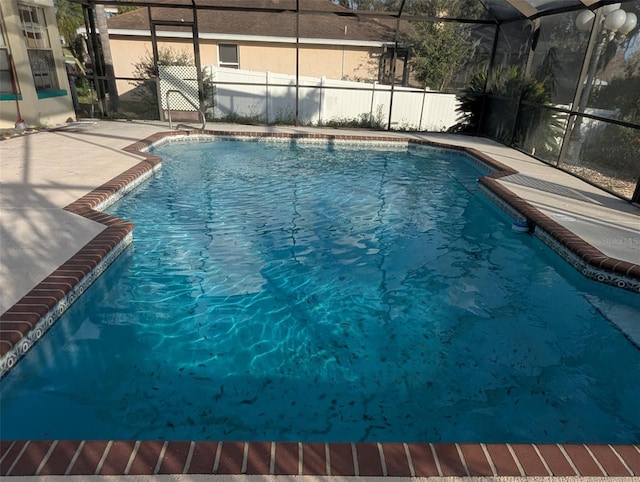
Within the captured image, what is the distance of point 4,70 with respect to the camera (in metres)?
9.97

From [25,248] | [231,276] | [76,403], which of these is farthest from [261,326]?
[25,248]

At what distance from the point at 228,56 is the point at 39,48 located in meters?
9.18

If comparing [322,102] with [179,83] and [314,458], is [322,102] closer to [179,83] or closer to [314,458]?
[179,83]

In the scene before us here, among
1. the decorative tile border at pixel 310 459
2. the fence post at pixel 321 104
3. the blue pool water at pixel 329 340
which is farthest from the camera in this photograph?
the fence post at pixel 321 104

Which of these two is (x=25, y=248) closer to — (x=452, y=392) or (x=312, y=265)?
(x=312, y=265)

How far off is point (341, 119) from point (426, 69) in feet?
23.6

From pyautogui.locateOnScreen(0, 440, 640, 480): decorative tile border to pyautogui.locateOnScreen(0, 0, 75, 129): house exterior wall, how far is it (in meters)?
→ 10.8

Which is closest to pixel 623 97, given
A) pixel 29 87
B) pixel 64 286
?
pixel 64 286

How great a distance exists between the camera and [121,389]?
3.22m

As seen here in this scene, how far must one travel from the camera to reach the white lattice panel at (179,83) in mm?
13141

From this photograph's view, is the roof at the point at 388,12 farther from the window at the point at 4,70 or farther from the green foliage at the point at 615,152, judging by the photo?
the green foliage at the point at 615,152

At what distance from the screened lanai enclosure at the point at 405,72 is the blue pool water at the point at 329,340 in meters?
4.32

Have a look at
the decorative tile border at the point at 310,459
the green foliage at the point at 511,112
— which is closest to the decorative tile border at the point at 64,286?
the decorative tile border at the point at 310,459

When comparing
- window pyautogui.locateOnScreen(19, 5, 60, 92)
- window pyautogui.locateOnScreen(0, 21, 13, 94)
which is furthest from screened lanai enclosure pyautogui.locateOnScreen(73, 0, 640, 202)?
window pyautogui.locateOnScreen(0, 21, 13, 94)
